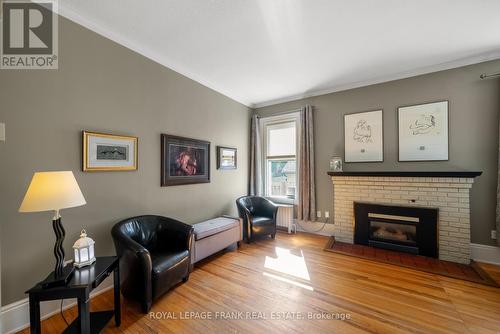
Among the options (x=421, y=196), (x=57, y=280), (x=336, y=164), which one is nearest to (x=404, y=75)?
(x=336, y=164)

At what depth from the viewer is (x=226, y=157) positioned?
3980 millimetres

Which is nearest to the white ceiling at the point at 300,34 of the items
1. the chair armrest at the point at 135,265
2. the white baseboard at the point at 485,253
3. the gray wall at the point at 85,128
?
the gray wall at the point at 85,128

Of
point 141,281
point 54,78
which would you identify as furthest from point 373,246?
point 54,78

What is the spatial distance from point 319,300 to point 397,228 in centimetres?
216

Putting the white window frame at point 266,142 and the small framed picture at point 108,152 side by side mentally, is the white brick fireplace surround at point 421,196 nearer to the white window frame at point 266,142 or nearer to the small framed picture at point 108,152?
the white window frame at point 266,142

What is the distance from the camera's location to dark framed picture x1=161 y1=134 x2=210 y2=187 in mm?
2840

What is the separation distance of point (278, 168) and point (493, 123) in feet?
11.1

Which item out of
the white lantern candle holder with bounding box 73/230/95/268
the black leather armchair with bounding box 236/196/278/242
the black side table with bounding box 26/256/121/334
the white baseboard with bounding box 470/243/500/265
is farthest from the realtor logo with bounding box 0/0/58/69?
the white baseboard with bounding box 470/243/500/265

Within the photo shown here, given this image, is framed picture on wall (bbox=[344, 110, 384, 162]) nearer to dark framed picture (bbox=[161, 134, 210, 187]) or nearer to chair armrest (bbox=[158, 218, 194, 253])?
dark framed picture (bbox=[161, 134, 210, 187])

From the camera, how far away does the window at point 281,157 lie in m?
4.39

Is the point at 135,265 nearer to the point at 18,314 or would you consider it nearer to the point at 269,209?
the point at 18,314

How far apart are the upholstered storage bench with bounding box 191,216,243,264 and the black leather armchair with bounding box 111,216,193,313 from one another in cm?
27

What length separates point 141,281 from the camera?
1838mm

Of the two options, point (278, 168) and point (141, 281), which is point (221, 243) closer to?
point (141, 281)
